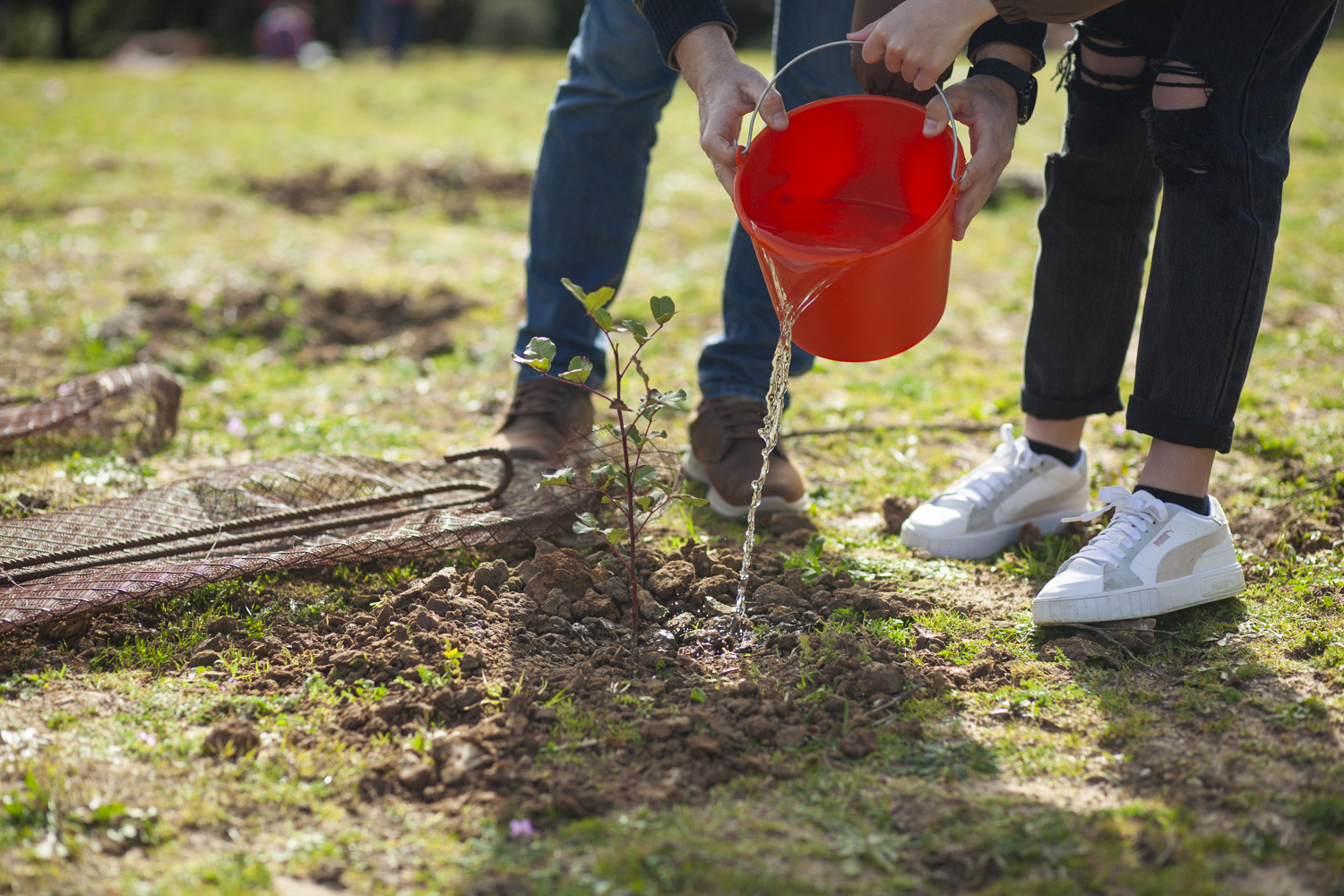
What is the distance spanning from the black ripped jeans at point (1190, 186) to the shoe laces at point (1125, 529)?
0.15 metres

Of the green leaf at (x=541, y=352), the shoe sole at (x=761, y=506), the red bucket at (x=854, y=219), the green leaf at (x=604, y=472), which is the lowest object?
the shoe sole at (x=761, y=506)

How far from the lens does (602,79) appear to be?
2637 millimetres

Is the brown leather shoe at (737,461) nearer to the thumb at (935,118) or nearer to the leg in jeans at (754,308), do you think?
the leg in jeans at (754,308)

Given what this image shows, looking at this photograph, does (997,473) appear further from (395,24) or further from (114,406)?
(395,24)

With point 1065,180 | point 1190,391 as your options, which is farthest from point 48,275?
point 1190,391

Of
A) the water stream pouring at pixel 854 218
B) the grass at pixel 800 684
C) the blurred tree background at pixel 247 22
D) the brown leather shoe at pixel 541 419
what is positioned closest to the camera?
the grass at pixel 800 684

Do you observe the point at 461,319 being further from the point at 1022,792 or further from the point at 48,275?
the point at 1022,792

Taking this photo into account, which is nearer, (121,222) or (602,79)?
(602,79)

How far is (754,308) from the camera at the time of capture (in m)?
2.80

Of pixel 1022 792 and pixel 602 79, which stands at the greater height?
pixel 602 79

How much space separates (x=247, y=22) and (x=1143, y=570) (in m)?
19.5

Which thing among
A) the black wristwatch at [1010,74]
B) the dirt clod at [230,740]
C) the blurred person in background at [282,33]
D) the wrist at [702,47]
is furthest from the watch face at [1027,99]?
the blurred person in background at [282,33]

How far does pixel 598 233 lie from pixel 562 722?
1.44m

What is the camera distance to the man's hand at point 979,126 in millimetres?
1953
